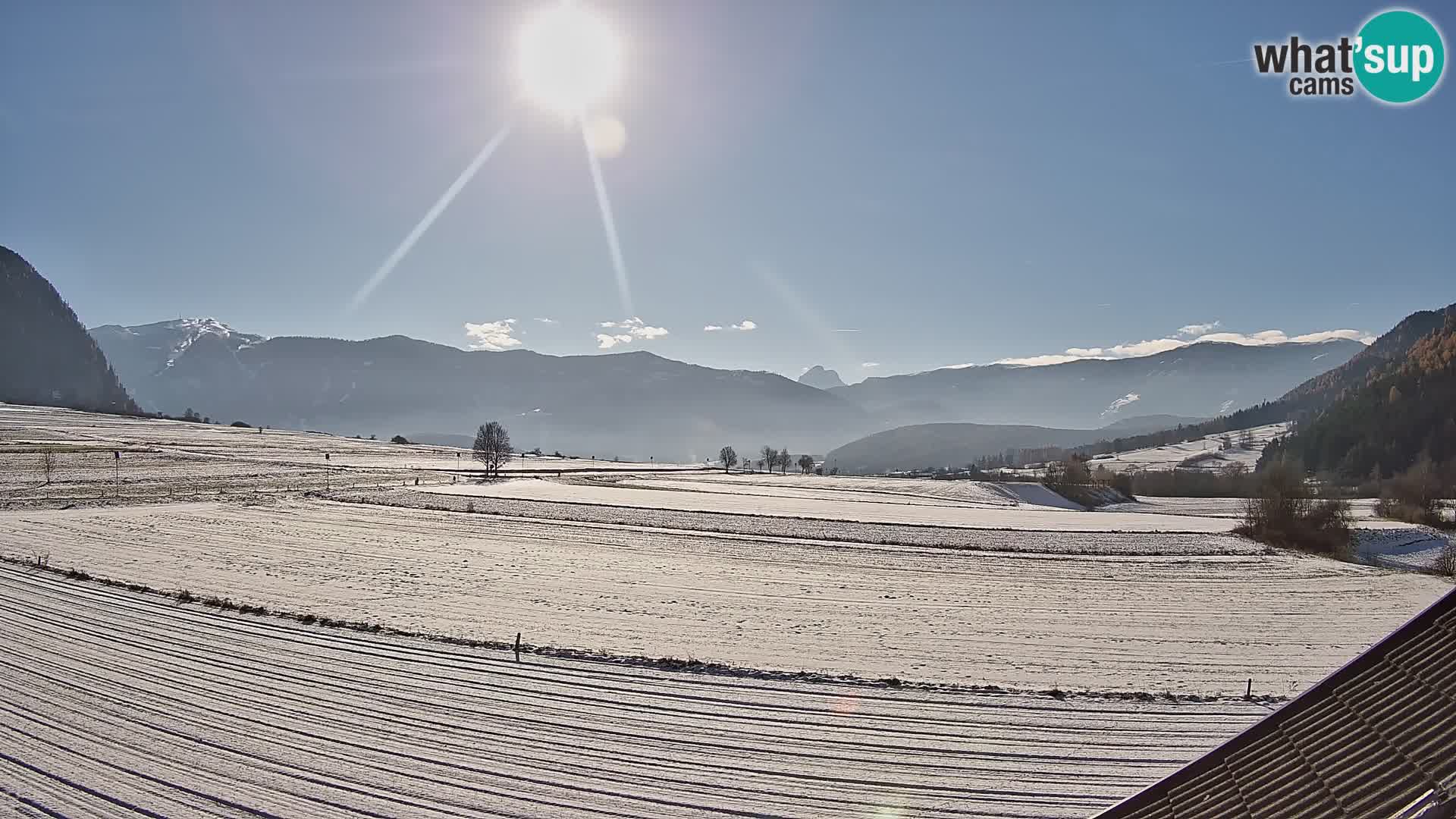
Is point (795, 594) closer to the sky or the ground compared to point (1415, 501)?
closer to the sky

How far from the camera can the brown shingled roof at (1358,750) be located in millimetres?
3676

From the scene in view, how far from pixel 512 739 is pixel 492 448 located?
88185 millimetres

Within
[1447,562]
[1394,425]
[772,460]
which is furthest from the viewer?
[772,460]

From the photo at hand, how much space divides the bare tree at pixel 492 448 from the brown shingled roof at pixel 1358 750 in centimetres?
8884

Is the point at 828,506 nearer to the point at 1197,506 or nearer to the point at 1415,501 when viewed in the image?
the point at 1415,501

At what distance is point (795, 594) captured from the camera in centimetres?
2594

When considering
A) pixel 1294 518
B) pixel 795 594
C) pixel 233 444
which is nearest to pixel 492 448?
pixel 233 444

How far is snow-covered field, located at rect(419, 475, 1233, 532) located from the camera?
5469cm

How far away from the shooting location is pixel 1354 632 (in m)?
22.1

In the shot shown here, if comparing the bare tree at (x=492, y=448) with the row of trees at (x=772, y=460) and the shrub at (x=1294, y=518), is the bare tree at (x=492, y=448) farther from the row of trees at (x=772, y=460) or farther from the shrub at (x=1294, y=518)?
the shrub at (x=1294, y=518)

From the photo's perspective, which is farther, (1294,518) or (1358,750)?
(1294,518)

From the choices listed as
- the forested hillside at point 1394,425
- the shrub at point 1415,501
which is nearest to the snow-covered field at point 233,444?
the shrub at point 1415,501

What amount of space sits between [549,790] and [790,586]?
1751cm

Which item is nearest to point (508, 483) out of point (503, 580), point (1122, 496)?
point (503, 580)
